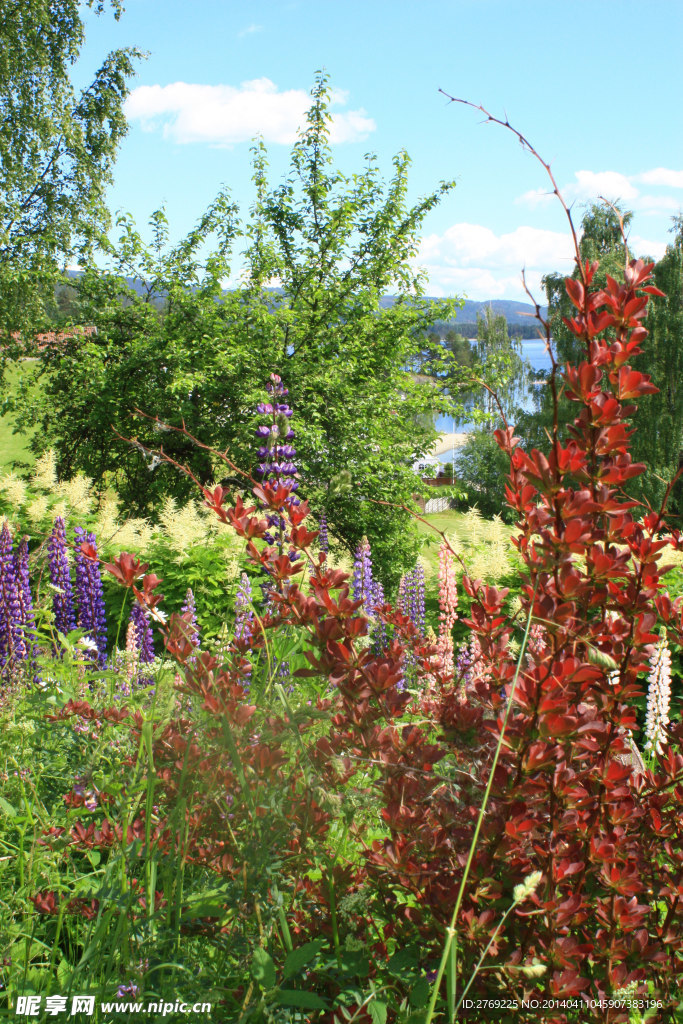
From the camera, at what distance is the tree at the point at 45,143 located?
13539 mm

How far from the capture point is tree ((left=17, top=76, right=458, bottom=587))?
966 cm

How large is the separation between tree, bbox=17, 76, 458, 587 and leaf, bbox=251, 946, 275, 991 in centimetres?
800

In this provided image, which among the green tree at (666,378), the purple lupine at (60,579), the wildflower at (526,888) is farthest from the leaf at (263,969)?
the green tree at (666,378)

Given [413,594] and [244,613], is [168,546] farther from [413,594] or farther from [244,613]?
[244,613]

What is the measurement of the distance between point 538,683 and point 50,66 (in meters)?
17.5

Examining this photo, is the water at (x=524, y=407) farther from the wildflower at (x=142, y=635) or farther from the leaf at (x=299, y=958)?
the wildflower at (x=142, y=635)

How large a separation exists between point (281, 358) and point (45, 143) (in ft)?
28.6

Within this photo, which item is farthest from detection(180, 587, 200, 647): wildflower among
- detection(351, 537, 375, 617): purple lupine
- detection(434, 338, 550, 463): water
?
detection(434, 338, 550, 463): water

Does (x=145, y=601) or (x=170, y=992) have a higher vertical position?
(x=145, y=601)

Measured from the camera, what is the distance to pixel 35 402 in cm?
1094

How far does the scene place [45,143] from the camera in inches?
570

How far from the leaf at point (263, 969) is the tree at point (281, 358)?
26.2 feet

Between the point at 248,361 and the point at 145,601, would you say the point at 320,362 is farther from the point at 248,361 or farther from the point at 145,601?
the point at 145,601

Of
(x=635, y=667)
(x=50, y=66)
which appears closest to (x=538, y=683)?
(x=635, y=667)
